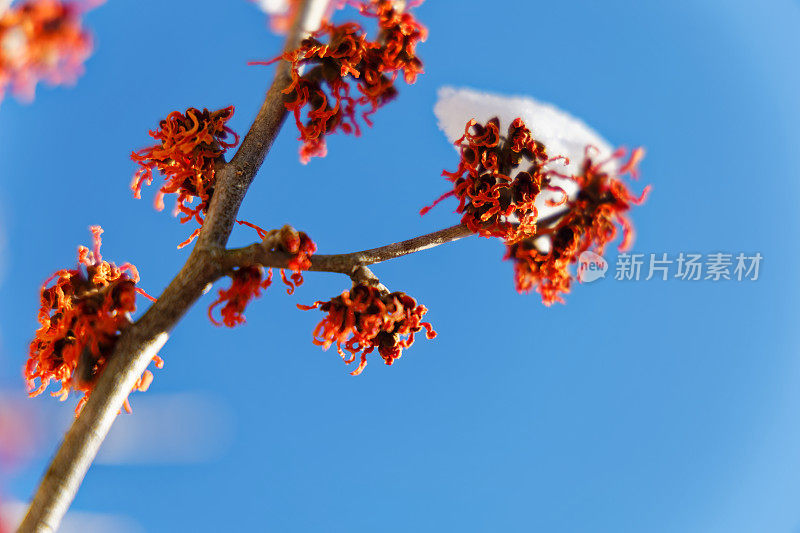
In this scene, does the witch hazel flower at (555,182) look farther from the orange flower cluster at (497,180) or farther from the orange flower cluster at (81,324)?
the orange flower cluster at (81,324)

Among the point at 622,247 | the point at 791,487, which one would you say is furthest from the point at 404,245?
the point at 791,487

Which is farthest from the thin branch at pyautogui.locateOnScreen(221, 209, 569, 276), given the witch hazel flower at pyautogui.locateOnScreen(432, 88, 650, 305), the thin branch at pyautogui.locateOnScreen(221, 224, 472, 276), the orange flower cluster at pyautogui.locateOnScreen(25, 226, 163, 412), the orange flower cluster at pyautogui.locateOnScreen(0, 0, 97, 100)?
the orange flower cluster at pyautogui.locateOnScreen(0, 0, 97, 100)

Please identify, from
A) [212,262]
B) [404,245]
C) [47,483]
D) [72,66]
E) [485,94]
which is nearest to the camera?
[47,483]

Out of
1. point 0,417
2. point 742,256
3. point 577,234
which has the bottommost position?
point 0,417

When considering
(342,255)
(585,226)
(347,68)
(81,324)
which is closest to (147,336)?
(81,324)

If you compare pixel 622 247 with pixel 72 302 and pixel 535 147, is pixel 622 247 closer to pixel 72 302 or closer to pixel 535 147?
pixel 535 147

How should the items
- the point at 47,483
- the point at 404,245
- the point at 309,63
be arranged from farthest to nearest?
1. the point at 309,63
2. the point at 404,245
3. the point at 47,483
